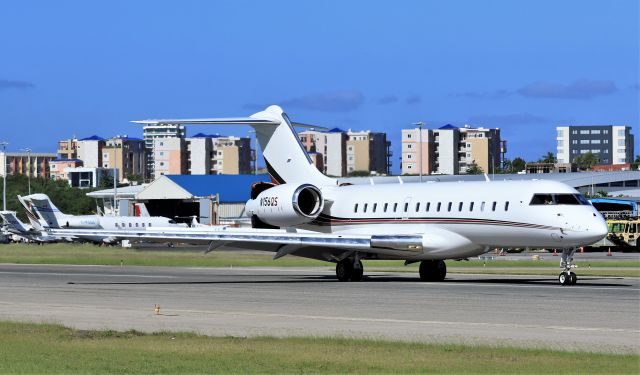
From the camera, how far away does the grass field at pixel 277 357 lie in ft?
53.1

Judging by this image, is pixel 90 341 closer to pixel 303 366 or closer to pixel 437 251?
pixel 303 366

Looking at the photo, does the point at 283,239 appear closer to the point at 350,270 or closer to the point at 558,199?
the point at 350,270

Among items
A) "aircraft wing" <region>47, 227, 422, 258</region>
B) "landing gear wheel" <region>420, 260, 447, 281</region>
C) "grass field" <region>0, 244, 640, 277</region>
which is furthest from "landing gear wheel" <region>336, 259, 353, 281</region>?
"grass field" <region>0, 244, 640, 277</region>

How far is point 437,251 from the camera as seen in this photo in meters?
37.9

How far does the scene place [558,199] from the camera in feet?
117

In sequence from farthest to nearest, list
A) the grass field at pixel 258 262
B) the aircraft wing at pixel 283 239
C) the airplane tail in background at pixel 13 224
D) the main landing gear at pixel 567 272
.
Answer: the airplane tail in background at pixel 13 224, the grass field at pixel 258 262, the aircraft wing at pixel 283 239, the main landing gear at pixel 567 272

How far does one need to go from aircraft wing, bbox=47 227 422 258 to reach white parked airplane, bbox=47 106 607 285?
33 mm

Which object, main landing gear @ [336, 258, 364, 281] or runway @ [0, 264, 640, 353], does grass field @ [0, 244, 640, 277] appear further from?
main landing gear @ [336, 258, 364, 281]

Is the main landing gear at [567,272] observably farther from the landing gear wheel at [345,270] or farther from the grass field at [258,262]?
the grass field at [258,262]

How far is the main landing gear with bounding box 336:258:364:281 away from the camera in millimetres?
40156

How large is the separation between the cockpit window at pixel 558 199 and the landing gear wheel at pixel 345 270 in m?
7.27

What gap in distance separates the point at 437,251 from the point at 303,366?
21.8 meters

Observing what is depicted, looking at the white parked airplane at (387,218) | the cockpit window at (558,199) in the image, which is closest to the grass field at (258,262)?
the white parked airplane at (387,218)

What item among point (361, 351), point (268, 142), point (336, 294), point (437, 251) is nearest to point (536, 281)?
point (437, 251)
